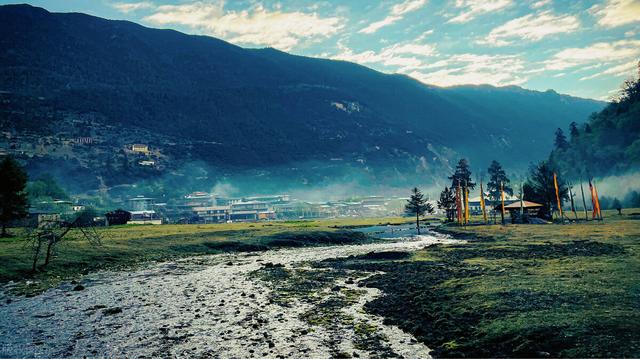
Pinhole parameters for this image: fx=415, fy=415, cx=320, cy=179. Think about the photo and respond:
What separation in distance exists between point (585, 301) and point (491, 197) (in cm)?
18060

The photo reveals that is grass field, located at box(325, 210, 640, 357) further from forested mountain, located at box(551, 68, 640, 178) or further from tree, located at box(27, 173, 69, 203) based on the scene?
tree, located at box(27, 173, 69, 203)

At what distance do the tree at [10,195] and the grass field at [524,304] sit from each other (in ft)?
196

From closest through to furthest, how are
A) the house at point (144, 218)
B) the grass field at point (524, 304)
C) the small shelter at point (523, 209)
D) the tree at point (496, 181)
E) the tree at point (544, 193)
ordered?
the grass field at point (524, 304), the small shelter at point (523, 209), the tree at point (544, 193), the house at point (144, 218), the tree at point (496, 181)

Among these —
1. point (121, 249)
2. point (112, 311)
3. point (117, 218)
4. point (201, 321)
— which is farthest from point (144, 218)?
point (201, 321)

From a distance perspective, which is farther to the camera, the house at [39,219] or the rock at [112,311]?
the house at [39,219]

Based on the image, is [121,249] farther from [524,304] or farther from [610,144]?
[610,144]

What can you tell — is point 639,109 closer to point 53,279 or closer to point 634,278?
point 634,278

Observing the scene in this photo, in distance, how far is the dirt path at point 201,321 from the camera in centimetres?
2048

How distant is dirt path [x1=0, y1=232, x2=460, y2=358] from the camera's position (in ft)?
67.2

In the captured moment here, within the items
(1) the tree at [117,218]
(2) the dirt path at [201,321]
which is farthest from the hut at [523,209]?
(1) the tree at [117,218]

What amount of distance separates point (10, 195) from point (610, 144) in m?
192

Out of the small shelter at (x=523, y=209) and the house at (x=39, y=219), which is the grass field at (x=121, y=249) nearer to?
the house at (x=39, y=219)

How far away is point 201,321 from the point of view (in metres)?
26.0

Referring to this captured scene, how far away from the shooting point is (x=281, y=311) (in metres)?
28.3
